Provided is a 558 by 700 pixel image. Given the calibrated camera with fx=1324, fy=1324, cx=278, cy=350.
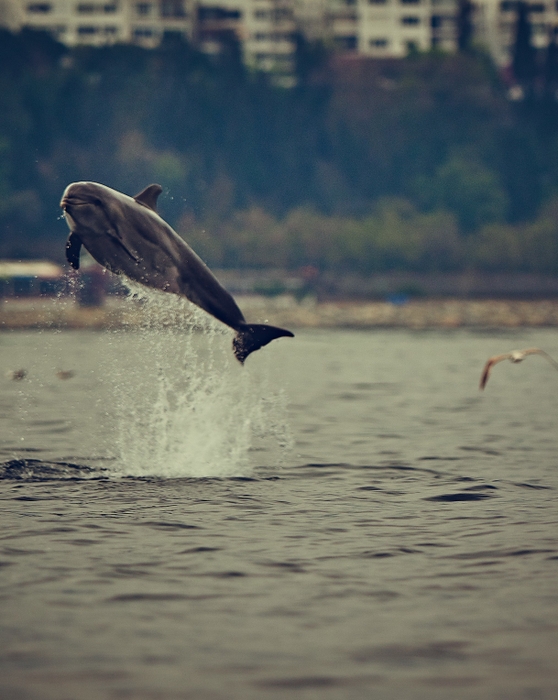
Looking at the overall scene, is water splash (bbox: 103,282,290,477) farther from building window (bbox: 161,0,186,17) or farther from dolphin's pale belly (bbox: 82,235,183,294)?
building window (bbox: 161,0,186,17)

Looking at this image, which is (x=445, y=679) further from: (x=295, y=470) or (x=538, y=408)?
(x=538, y=408)

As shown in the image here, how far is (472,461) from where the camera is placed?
24.4 metres

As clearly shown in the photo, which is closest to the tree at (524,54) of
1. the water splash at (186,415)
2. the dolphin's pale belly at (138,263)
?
the water splash at (186,415)

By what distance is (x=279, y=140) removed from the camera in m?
171

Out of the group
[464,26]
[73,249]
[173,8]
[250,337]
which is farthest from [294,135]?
[73,249]

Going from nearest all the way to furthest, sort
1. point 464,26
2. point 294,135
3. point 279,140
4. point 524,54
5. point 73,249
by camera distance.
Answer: point 73,249 < point 279,140 < point 294,135 < point 524,54 < point 464,26

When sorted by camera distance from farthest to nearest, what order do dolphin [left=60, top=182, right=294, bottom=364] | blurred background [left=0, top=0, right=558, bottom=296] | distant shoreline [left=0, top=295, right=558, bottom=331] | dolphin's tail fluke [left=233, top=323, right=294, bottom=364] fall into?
blurred background [left=0, top=0, right=558, bottom=296]
distant shoreline [left=0, top=295, right=558, bottom=331]
dolphin's tail fluke [left=233, top=323, right=294, bottom=364]
dolphin [left=60, top=182, right=294, bottom=364]

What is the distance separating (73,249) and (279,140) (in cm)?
15660

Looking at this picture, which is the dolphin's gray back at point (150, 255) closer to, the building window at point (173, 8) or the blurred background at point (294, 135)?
the blurred background at point (294, 135)

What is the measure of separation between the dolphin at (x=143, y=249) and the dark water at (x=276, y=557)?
2.67 meters

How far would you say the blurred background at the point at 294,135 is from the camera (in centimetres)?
15562

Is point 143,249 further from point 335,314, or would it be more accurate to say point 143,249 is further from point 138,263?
point 335,314

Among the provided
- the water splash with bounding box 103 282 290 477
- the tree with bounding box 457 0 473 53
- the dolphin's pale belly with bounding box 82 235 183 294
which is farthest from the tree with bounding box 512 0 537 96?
the dolphin's pale belly with bounding box 82 235 183 294

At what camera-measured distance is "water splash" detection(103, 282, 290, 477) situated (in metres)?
21.4
